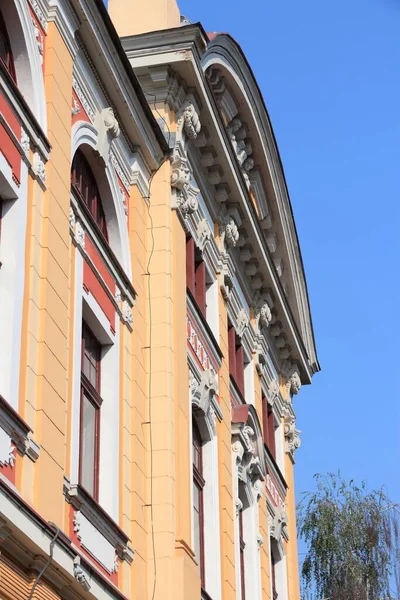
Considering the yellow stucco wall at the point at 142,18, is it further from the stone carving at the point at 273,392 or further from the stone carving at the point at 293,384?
the stone carving at the point at 293,384

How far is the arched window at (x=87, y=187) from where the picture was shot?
702 inches

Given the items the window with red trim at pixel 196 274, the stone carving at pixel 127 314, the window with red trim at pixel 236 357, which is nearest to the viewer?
the stone carving at pixel 127 314

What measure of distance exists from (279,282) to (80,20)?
465 inches

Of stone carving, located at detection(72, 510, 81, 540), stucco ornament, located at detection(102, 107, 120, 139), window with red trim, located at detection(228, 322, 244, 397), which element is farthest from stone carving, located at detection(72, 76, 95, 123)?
window with red trim, located at detection(228, 322, 244, 397)

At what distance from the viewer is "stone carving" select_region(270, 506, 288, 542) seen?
89.8 ft

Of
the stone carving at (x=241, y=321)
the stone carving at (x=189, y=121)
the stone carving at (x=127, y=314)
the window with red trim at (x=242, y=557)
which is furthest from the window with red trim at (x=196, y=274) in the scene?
the window with red trim at (x=242, y=557)

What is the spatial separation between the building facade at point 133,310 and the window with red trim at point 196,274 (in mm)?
59

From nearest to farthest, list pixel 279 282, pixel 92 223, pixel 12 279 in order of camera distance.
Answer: pixel 12 279 → pixel 92 223 → pixel 279 282

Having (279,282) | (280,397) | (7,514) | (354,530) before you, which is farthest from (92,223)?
(354,530)

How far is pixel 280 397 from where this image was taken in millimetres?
30297

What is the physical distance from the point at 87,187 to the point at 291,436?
1372 centimetres

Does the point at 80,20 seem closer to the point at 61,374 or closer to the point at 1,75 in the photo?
the point at 1,75

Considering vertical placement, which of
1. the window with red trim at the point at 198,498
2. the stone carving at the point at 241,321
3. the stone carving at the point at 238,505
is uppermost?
the stone carving at the point at 241,321

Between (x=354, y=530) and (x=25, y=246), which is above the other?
(x=354, y=530)
